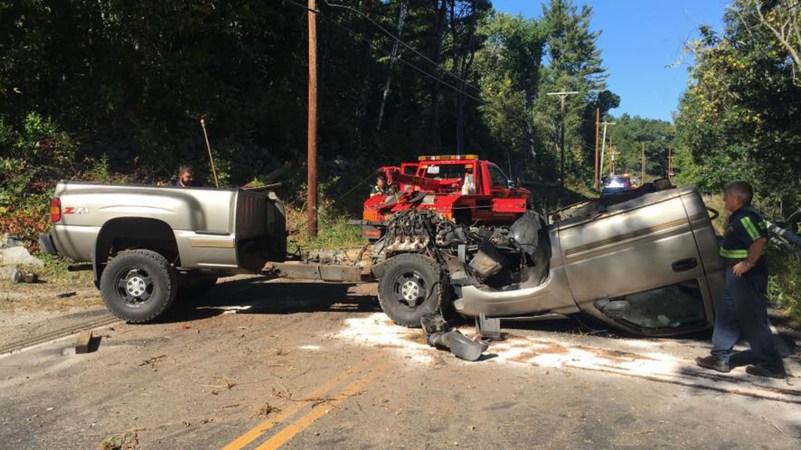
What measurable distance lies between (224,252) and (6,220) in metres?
7.08

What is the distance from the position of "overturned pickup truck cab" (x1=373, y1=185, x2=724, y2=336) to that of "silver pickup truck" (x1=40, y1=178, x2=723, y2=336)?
12 mm

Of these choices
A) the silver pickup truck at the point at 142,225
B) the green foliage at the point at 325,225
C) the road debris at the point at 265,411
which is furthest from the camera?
the green foliage at the point at 325,225

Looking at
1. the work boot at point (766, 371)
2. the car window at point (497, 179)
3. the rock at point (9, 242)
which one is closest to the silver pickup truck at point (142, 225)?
the rock at point (9, 242)

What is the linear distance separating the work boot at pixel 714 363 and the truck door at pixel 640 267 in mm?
451

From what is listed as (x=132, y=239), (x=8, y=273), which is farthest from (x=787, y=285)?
(x=8, y=273)

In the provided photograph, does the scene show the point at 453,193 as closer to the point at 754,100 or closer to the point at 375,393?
the point at 754,100

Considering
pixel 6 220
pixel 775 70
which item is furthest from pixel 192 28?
pixel 775 70

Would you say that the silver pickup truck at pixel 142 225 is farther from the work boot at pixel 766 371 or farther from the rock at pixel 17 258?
the work boot at pixel 766 371

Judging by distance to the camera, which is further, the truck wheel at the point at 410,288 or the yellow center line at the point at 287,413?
the truck wheel at the point at 410,288

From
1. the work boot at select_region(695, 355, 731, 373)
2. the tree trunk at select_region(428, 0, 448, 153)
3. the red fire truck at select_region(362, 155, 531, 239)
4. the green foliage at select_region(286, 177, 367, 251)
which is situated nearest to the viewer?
the work boot at select_region(695, 355, 731, 373)

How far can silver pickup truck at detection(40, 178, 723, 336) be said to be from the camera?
555 cm

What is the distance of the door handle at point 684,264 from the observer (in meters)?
5.36

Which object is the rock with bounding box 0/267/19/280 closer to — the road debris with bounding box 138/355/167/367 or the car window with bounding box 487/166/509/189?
the road debris with bounding box 138/355/167/367

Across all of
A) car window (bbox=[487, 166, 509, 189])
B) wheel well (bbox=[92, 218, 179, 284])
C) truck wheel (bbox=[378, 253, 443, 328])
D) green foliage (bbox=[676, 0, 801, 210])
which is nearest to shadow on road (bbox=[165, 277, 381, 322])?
wheel well (bbox=[92, 218, 179, 284])
